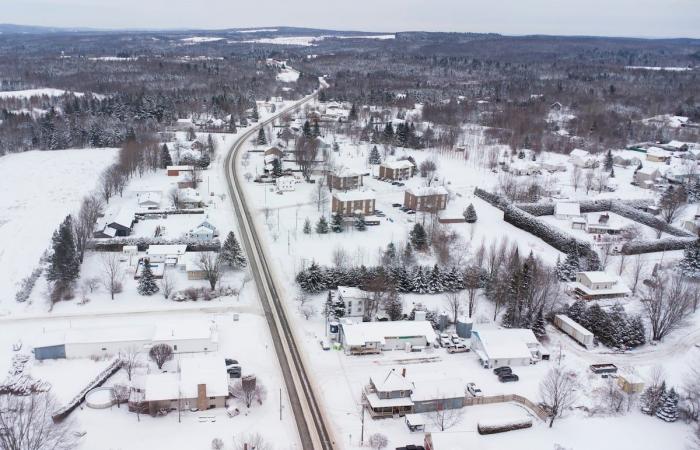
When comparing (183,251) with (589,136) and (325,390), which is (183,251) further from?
(589,136)

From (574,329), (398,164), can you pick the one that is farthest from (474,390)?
(398,164)

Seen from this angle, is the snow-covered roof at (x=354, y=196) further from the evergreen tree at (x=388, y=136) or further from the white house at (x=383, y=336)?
the evergreen tree at (x=388, y=136)

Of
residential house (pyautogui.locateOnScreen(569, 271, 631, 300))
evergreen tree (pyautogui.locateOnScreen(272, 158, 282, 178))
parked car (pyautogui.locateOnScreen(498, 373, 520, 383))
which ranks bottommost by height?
parked car (pyautogui.locateOnScreen(498, 373, 520, 383))

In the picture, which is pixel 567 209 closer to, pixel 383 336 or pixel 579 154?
pixel 579 154

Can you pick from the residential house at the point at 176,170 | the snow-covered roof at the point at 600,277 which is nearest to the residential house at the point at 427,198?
the snow-covered roof at the point at 600,277

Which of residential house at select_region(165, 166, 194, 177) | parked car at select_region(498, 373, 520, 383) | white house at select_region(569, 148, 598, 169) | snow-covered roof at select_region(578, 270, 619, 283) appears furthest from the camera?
white house at select_region(569, 148, 598, 169)

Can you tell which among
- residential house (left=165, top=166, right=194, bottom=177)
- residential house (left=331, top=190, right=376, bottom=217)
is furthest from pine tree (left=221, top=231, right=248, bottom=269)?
residential house (left=165, top=166, right=194, bottom=177)

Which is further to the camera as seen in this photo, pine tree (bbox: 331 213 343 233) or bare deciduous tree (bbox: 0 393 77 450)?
pine tree (bbox: 331 213 343 233)

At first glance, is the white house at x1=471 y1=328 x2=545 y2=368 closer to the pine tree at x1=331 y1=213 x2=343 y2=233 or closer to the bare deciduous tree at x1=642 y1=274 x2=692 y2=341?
the bare deciduous tree at x1=642 y1=274 x2=692 y2=341
